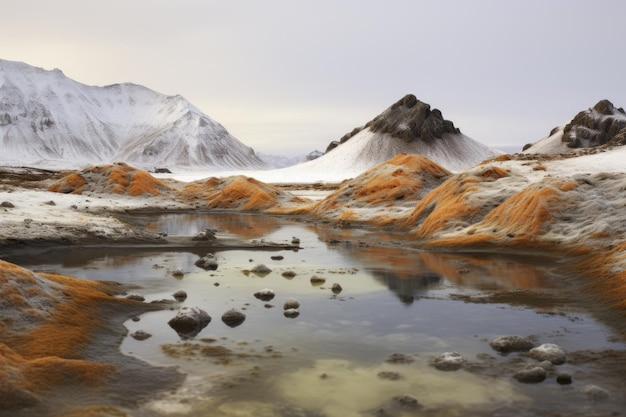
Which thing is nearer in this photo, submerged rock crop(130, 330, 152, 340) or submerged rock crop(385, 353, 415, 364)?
submerged rock crop(385, 353, 415, 364)

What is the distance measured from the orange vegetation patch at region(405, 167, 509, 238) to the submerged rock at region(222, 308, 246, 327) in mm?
18265

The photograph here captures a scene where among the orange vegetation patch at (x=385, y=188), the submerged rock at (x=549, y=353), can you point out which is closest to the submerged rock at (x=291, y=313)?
the submerged rock at (x=549, y=353)

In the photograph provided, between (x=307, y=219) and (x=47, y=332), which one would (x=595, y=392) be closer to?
(x=47, y=332)

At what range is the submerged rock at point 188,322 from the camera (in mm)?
12695

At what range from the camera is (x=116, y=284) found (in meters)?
16.9

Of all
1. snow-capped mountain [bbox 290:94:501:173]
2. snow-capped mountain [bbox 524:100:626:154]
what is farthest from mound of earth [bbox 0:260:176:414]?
snow-capped mountain [bbox 290:94:501:173]

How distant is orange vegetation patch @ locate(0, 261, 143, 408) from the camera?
28.1 feet

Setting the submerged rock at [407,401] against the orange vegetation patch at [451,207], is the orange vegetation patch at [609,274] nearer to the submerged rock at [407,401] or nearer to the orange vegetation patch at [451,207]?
the submerged rock at [407,401]

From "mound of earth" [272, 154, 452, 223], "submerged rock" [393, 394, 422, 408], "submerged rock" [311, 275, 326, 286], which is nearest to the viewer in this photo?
"submerged rock" [393, 394, 422, 408]

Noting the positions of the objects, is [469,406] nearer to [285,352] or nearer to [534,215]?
[285,352]

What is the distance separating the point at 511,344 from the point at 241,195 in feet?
153

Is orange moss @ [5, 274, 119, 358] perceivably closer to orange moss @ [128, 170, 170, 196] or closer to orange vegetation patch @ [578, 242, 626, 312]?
orange vegetation patch @ [578, 242, 626, 312]

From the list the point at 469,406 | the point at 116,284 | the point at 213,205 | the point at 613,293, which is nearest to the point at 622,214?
the point at 613,293

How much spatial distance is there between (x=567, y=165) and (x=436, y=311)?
130 ft
